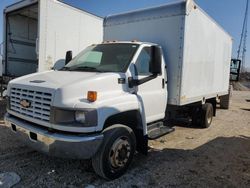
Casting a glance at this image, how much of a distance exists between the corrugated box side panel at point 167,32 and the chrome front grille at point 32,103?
9.86 feet

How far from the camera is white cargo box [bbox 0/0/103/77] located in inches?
300

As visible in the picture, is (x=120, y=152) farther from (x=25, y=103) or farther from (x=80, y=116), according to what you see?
(x=25, y=103)

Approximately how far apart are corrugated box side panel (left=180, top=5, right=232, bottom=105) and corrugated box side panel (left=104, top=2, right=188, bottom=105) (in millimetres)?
174

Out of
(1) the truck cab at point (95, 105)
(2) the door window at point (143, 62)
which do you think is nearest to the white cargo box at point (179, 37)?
(1) the truck cab at point (95, 105)

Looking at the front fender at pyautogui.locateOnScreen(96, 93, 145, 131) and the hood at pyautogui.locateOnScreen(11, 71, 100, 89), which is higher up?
the hood at pyautogui.locateOnScreen(11, 71, 100, 89)

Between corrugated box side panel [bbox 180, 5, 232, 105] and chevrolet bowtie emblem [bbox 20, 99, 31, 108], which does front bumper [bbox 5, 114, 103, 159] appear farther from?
corrugated box side panel [bbox 180, 5, 232, 105]

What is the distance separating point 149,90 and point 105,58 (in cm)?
106

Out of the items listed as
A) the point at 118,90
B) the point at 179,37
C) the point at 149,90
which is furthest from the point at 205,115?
the point at 118,90

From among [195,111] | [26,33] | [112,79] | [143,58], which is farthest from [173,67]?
[26,33]

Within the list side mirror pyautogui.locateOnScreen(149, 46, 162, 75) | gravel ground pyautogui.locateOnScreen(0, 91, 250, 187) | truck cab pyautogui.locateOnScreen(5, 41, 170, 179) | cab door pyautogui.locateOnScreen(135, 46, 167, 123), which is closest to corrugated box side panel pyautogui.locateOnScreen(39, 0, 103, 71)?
gravel ground pyautogui.locateOnScreen(0, 91, 250, 187)

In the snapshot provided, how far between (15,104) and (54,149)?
1.20 meters

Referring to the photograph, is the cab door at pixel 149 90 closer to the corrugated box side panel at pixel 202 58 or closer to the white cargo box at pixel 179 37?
the white cargo box at pixel 179 37

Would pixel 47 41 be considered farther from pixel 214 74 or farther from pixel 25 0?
pixel 214 74

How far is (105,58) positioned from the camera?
16.5 ft
